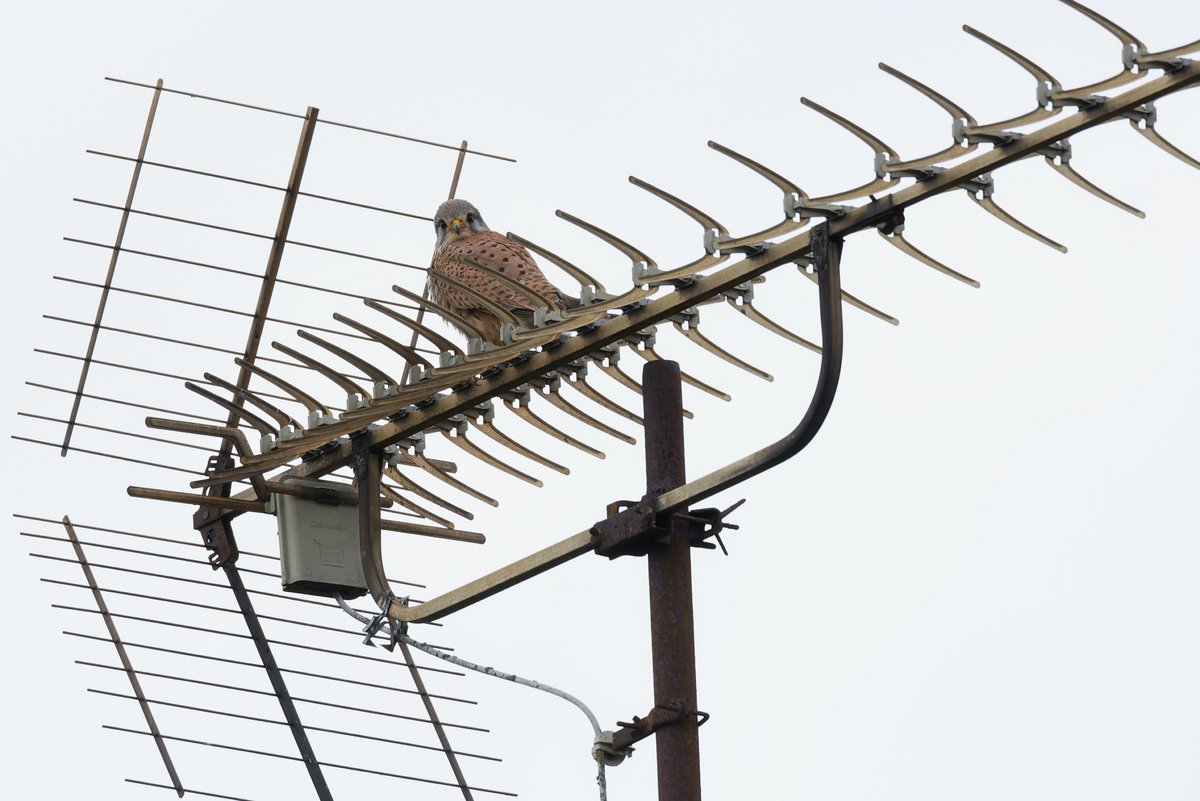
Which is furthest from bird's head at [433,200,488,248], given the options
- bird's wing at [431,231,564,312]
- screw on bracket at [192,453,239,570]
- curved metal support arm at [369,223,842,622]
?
curved metal support arm at [369,223,842,622]

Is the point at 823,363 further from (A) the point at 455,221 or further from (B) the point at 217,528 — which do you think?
(A) the point at 455,221

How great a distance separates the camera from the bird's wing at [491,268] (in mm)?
10633

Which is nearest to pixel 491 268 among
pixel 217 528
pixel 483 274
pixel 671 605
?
pixel 483 274

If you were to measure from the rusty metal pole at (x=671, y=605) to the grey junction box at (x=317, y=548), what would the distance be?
234cm

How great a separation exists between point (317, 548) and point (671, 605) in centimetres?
259

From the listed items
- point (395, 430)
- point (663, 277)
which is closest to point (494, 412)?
point (395, 430)

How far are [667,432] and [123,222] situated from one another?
3.78 m

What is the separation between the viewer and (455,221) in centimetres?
1324

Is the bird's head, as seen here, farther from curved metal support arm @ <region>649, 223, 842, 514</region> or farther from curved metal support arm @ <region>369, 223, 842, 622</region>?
curved metal support arm @ <region>649, 223, 842, 514</region>

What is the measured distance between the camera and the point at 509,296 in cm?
1058

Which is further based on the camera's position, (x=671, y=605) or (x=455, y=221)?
(x=455, y=221)

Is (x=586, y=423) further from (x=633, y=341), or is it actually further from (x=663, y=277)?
(x=663, y=277)

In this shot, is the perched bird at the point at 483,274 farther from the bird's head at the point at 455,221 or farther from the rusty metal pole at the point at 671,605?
the rusty metal pole at the point at 671,605

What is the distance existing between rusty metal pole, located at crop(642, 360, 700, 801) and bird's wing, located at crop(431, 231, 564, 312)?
2744 mm
